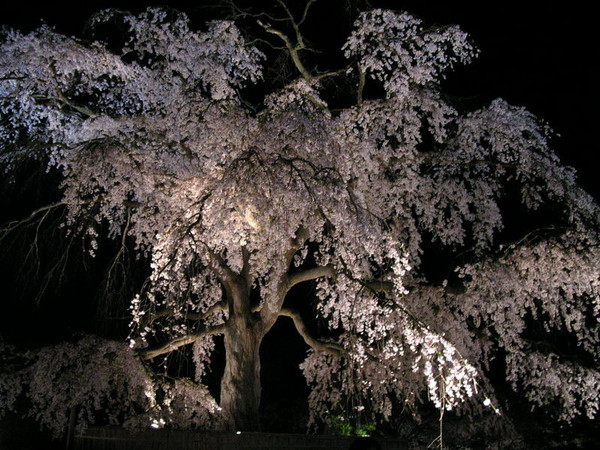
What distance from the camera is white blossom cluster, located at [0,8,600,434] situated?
8.67m

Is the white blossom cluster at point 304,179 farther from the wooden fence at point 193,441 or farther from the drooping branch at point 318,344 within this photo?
the wooden fence at point 193,441

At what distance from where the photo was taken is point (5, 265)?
10.3 metres

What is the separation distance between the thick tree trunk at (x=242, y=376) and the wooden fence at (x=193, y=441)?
1159 mm

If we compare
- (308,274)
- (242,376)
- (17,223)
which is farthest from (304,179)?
(17,223)

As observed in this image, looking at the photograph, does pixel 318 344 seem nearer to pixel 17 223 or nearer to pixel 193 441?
pixel 193 441

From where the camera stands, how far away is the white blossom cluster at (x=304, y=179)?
28.5 feet

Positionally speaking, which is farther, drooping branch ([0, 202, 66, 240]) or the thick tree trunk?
the thick tree trunk

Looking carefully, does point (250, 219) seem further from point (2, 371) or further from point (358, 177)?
point (2, 371)

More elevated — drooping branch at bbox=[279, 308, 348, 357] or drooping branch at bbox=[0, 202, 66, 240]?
drooping branch at bbox=[0, 202, 66, 240]

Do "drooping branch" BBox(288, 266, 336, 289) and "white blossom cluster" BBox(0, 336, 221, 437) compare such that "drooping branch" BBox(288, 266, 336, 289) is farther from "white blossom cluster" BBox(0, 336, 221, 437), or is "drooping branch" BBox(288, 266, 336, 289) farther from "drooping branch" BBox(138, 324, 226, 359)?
"white blossom cluster" BBox(0, 336, 221, 437)

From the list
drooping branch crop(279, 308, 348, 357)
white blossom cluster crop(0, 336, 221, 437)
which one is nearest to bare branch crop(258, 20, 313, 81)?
drooping branch crop(279, 308, 348, 357)

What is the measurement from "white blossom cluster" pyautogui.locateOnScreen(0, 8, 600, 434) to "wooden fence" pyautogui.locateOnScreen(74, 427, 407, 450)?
0.52 meters

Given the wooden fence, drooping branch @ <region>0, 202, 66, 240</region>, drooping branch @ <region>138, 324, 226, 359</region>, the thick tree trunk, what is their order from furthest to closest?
drooping branch @ <region>138, 324, 226, 359</region> < the thick tree trunk < drooping branch @ <region>0, 202, 66, 240</region> < the wooden fence

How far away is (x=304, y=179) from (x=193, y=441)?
3778 millimetres
